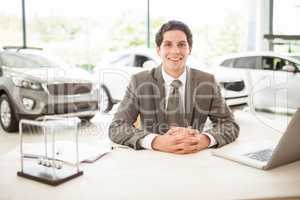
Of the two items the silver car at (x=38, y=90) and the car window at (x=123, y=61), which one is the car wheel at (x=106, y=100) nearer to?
the car window at (x=123, y=61)

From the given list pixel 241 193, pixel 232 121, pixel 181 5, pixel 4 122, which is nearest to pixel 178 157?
pixel 241 193

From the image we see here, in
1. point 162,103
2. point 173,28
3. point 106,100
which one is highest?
point 173,28

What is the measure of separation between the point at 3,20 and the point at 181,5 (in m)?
3.43

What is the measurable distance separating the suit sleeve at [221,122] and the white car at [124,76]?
11.7 ft

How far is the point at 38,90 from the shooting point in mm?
4500

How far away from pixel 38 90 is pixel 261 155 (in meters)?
3.34

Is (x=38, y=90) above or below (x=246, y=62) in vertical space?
below

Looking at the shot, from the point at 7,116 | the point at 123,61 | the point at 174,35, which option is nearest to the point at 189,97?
the point at 174,35

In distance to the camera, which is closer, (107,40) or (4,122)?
(4,122)

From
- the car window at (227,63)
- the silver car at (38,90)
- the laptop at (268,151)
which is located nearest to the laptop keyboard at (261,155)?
the laptop at (268,151)

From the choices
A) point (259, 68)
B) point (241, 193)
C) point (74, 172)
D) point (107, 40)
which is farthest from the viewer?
point (107, 40)

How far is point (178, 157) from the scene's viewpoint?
1.65 meters

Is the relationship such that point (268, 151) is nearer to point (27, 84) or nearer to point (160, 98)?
point (160, 98)

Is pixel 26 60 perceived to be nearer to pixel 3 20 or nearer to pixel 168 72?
pixel 3 20
